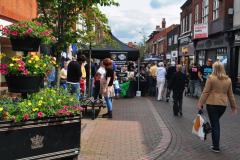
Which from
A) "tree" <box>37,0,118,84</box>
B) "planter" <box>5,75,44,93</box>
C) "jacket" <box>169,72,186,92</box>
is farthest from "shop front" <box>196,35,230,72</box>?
"planter" <box>5,75,44,93</box>

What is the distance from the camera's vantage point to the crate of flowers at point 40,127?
533 cm

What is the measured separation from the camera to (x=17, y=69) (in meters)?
5.92

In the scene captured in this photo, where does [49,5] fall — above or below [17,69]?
above

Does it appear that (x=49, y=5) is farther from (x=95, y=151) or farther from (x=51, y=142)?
(x=51, y=142)

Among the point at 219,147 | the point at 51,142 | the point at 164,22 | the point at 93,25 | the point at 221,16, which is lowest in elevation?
the point at 219,147

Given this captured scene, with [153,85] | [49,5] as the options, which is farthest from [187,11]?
[49,5]

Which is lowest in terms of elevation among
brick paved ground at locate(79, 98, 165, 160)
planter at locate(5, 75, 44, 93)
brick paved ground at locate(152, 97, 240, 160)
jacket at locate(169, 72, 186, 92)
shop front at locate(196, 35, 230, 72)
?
brick paved ground at locate(152, 97, 240, 160)

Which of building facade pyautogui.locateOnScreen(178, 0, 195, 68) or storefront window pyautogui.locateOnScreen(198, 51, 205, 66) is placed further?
building facade pyautogui.locateOnScreen(178, 0, 195, 68)

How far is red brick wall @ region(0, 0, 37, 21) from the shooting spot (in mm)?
12134

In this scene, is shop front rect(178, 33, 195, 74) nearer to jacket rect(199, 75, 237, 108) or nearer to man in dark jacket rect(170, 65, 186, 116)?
man in dark jacket rect(170, 65, 186, 116)

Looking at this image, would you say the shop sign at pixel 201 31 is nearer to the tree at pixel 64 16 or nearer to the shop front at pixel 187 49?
the shop front at pixel 187 49

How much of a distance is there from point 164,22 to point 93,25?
3638 inches

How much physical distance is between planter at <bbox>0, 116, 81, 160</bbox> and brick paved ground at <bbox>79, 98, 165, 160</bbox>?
117 centimetres

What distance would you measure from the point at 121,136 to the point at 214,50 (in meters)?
21.1
